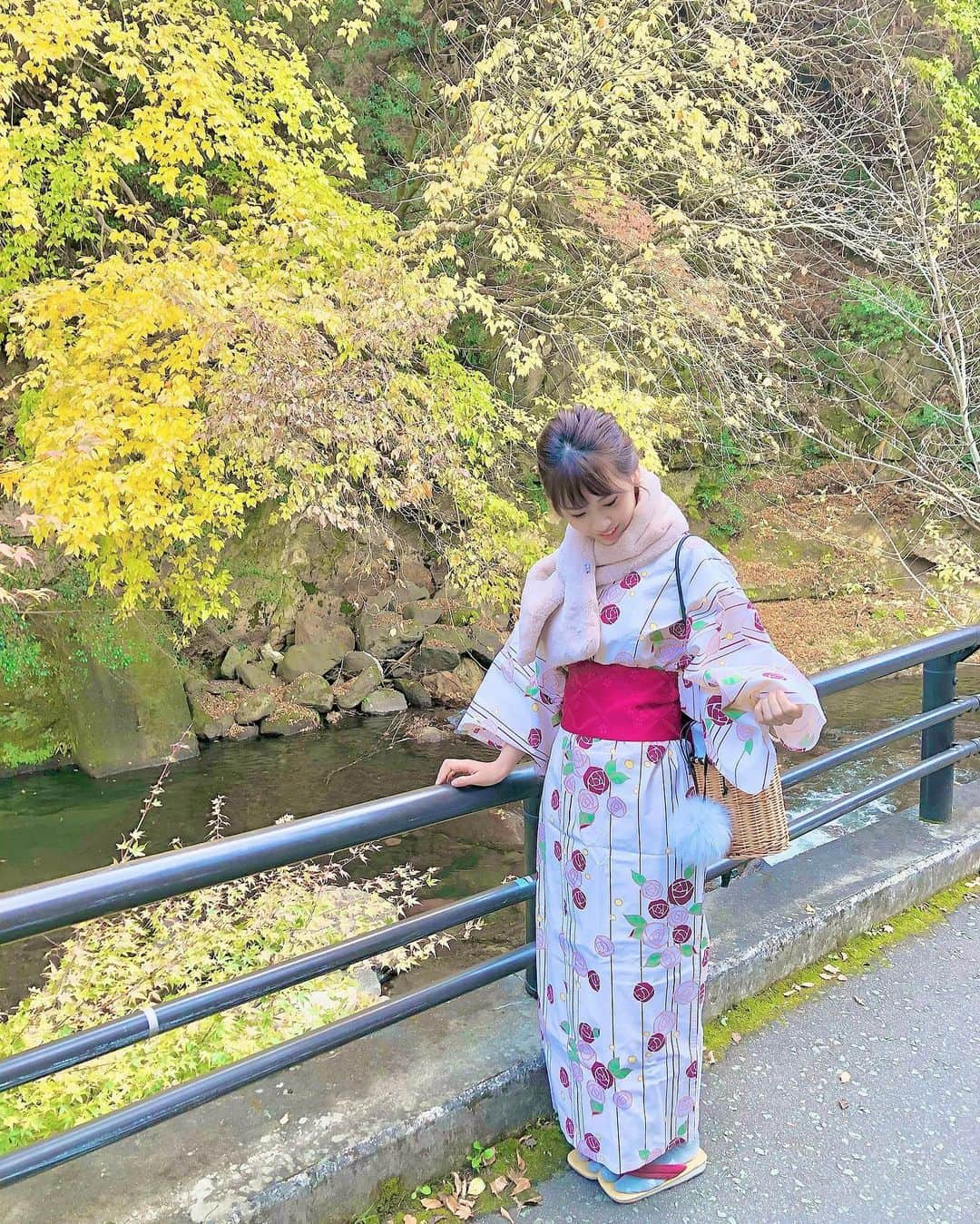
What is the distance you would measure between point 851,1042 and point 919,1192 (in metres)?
0.46

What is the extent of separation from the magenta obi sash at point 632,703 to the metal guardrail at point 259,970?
0.87 ft

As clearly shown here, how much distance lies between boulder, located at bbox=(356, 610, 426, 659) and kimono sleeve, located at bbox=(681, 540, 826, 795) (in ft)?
27.0

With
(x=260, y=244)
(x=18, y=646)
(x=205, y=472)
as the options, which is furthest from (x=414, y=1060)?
(x=18, y=646)

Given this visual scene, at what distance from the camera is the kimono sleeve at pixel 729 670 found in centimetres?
149

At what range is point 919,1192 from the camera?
1.73 metres

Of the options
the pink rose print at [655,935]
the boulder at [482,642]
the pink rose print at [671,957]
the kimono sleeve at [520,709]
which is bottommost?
the boulder at [482,642]

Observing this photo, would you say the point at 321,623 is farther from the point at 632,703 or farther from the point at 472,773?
the point at 632,703

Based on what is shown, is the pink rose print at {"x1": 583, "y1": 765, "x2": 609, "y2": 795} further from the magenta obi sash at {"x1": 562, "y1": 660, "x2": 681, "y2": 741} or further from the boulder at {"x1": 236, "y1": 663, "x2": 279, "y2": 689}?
the boulder at {"x1": 236, "y1": 663, "x2": 279, "y2": 689}

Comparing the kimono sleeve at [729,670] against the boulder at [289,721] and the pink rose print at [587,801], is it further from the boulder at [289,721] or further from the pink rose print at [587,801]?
the boulder at [289,721]

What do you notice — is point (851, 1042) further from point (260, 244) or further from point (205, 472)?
point (260, 244)

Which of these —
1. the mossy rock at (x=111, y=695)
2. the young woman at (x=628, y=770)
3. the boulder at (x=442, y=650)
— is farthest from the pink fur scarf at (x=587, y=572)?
the boulder at (x=442, y=650)

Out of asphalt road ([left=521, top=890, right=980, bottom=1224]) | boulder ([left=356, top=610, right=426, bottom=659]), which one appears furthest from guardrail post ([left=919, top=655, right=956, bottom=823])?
boulder ([left=356, top=610, right=426, bottom=659])

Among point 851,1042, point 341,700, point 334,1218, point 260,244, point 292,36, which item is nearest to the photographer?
point 334,1218

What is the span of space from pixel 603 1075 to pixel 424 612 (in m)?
8.59
